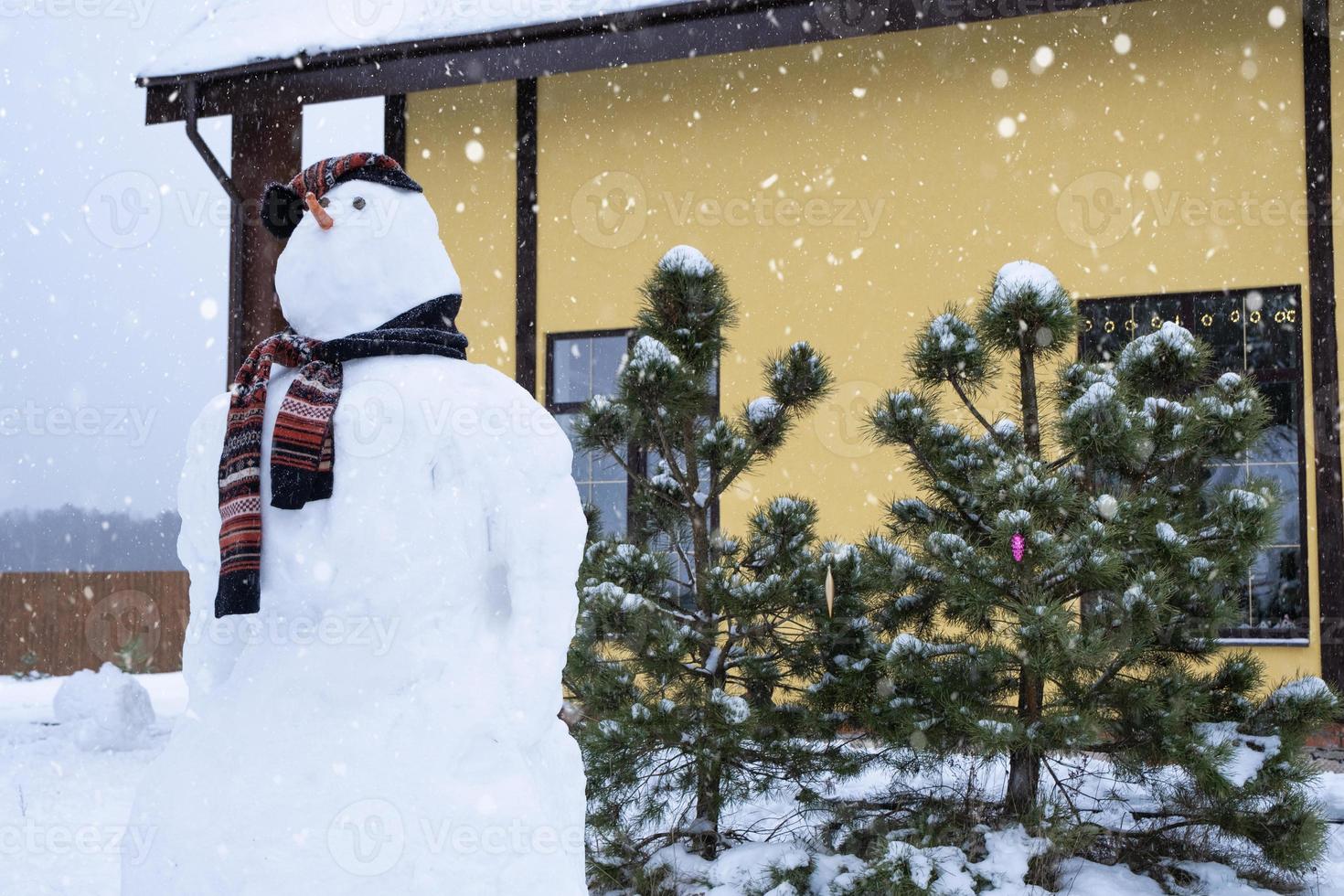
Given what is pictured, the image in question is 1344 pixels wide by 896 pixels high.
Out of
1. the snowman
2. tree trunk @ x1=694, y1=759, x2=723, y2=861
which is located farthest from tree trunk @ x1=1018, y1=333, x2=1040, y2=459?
the snowman

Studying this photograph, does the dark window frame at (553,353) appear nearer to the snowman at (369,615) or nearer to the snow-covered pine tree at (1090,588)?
the snow-covered pine tree at (1090,588)

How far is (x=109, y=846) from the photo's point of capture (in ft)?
16.5

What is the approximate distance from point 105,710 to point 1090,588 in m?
6.47

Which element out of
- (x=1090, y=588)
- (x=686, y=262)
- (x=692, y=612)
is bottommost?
(x=692, y=612)

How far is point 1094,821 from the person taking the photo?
434 cm

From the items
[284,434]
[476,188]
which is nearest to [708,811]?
[284,434]

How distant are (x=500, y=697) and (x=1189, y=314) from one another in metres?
5.49

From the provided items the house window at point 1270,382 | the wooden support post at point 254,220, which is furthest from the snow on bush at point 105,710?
the house window at point 1270,382

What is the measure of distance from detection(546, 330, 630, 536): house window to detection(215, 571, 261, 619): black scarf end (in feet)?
16.8

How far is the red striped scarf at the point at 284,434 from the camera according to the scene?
226 centimetres

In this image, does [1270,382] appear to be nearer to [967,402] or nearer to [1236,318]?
[1236,318]

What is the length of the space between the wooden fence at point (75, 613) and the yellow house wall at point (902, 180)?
816 centimetres

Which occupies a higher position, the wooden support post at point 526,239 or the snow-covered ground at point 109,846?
the wooden support post at point 526,239

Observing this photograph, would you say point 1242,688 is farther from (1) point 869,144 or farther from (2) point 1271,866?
(1) point 869,144
